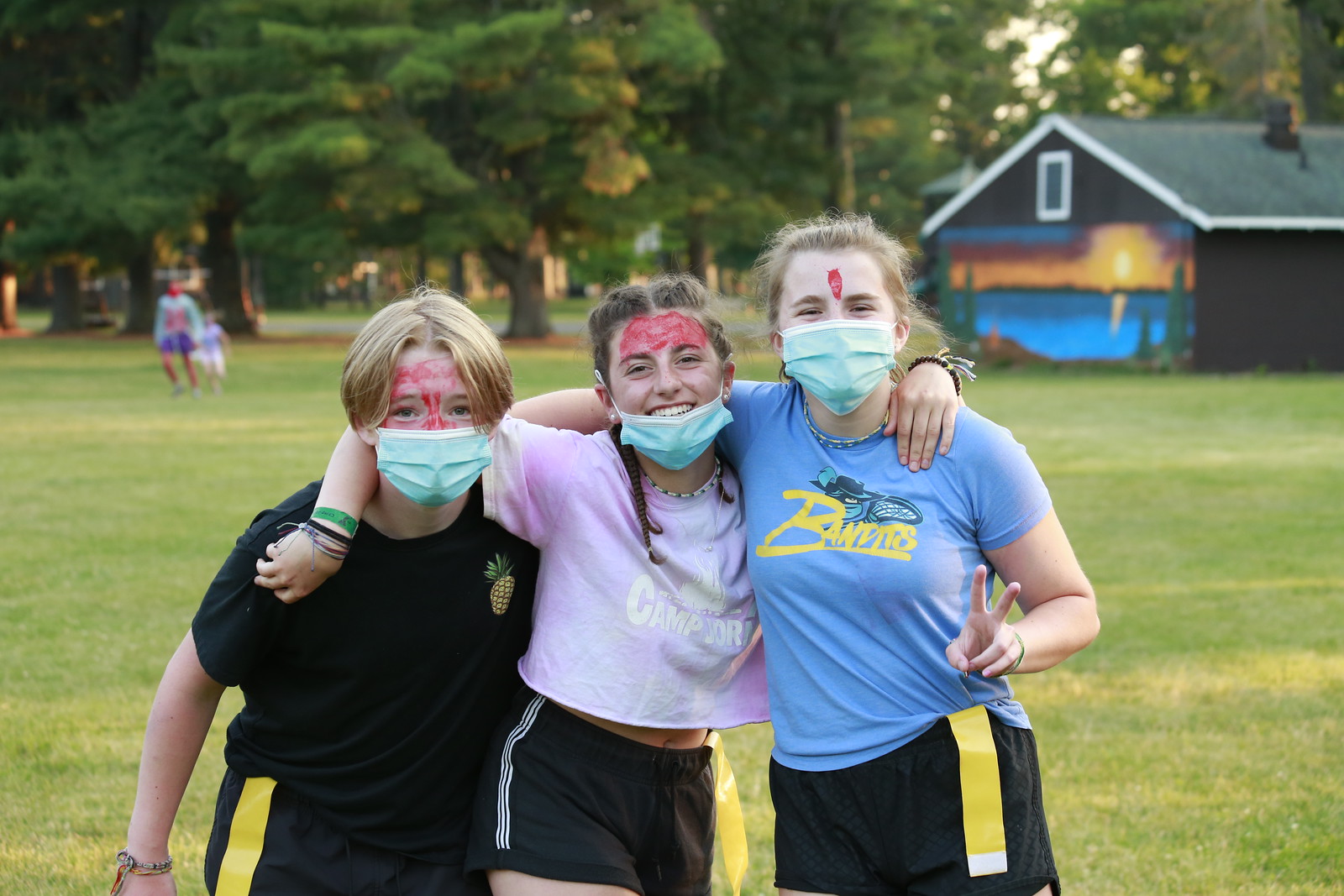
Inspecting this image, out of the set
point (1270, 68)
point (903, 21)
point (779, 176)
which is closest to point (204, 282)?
point (779, 176)

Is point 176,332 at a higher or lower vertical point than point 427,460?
lower

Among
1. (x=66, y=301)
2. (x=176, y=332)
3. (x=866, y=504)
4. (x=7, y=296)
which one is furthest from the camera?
(x=66, y=301)

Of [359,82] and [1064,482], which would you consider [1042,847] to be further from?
[359,82]

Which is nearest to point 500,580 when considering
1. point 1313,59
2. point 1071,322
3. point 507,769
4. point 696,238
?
point 507,769

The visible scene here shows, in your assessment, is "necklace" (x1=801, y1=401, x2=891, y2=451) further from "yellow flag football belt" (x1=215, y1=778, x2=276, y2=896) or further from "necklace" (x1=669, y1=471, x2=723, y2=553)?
"yellow flag football belt" (x1=215, y1=778, x2=276, y2=896)

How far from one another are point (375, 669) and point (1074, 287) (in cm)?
2921

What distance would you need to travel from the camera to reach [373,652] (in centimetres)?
286

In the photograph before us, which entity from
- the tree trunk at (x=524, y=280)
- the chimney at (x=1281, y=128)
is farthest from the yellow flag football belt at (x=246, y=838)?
the tree trunk at (x=524, y=280)

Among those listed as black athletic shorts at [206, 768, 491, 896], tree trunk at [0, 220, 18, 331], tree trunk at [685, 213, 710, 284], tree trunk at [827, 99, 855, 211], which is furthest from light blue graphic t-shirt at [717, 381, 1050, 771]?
tree trunk at [0, 220, 18, 331]

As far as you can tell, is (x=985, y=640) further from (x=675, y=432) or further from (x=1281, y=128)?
(x=1281, y=128)

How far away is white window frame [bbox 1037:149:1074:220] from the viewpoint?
1200 inches

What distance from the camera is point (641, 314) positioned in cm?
308

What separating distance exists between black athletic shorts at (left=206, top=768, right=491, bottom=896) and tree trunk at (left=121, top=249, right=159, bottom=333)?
43.4m

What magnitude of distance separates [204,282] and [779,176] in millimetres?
22895
